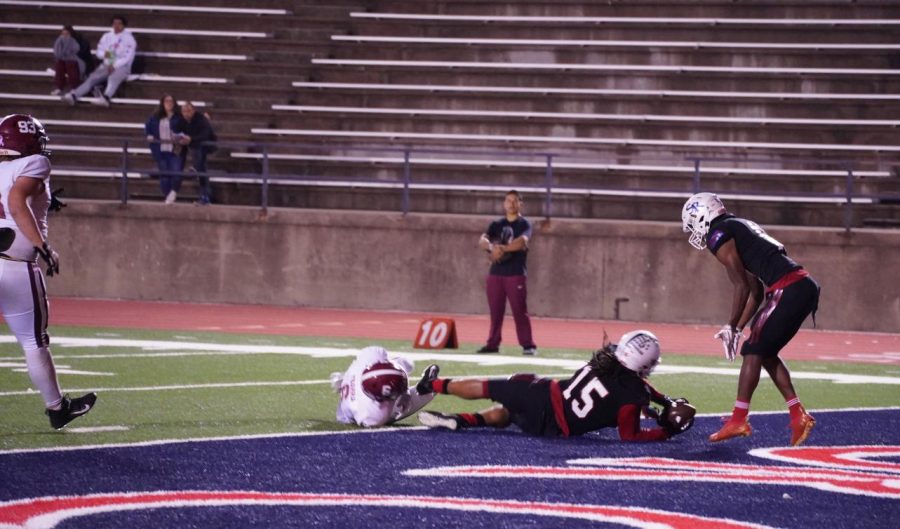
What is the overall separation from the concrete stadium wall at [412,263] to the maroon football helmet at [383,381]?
12.0 meters

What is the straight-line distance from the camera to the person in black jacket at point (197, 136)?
22906 millimetres

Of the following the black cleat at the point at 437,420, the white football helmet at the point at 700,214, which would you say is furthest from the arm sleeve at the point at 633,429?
the white football helmet at the point at 700,214

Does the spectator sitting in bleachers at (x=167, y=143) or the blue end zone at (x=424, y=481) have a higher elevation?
the spectator sitting in bleachers at (x=167, y=143)

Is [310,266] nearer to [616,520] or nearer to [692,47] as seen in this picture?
[692,47]

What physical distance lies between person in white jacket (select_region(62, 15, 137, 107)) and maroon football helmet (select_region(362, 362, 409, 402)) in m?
17.2

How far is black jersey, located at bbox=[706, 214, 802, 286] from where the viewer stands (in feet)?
30.2

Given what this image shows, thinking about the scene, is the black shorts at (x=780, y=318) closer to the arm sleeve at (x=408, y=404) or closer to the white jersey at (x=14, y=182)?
the arm sleeve at (x=408, y=404)

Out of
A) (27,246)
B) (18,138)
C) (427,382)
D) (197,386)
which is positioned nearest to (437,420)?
(427,382)

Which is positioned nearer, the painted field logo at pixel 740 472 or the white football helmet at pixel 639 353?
the painted field logo at pixel 740 472

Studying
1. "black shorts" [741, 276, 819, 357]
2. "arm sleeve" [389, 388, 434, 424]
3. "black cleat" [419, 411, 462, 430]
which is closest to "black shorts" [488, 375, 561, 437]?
"black cleat" [419, 411, 462, 430]

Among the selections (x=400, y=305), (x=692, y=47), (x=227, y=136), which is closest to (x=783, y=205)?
(x=692, y=47)

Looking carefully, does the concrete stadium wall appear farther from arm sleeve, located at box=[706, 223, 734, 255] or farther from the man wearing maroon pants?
arm sleeve, located at box=[706, 223, 734, 255]

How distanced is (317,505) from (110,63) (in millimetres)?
20086

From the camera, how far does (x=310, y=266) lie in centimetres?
2231
